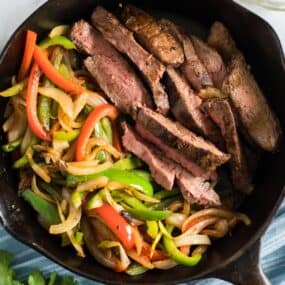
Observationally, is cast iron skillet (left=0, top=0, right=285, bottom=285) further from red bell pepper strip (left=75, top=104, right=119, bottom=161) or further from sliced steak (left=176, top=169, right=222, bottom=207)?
red bell pepper strip (left=75, top=104, right=119, bottom=161)

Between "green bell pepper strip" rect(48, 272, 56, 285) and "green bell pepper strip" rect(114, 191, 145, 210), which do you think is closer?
"green bell pepper strip" rect(114, 191, 145, 210)

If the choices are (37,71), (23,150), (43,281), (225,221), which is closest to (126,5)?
(37,71)

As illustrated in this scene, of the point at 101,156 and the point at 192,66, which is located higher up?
the point at 192,66

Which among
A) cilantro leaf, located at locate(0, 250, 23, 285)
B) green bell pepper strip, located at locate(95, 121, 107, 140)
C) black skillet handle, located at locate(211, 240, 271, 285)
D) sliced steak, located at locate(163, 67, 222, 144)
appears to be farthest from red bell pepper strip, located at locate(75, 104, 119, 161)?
black skillet handle, located at locate(211, 240, 271, 285)

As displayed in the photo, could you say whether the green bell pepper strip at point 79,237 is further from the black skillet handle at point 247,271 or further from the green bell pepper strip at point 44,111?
the black skillet handle at point 247,271

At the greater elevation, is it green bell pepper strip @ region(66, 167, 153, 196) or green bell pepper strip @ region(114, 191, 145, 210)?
green bell pepper strip @ region(66, 167, 153, 196)

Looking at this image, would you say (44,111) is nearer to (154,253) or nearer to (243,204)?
(154,253)

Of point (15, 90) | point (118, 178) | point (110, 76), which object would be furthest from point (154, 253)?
point (15, 90)
